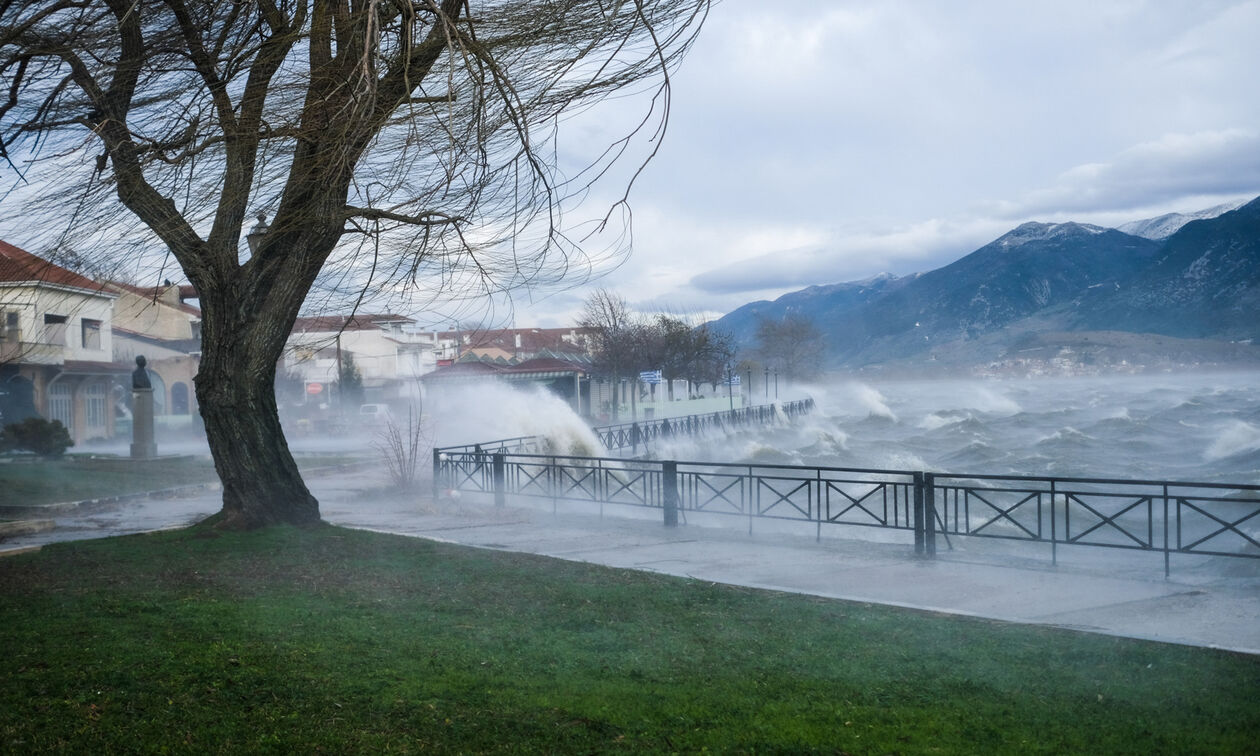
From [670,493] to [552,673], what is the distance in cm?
918

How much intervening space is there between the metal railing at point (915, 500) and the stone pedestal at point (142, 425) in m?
12.6

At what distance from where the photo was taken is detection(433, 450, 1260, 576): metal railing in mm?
10914

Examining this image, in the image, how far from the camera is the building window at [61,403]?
38250 mm

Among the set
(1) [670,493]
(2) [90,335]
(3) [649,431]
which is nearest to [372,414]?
(2) [90,335]

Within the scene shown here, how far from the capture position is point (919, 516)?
469 inches

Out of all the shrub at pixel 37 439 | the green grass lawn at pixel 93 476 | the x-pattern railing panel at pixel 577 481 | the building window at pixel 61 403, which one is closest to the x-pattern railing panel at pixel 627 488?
the x-pattern railing panel at pixel 577 481

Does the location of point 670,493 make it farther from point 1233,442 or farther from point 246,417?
point 1233,442

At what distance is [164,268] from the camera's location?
8.83 m

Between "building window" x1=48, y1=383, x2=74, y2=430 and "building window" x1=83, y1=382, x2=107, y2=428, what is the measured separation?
3.50ft

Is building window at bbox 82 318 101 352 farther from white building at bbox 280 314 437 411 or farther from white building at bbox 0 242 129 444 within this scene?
white building at bbox 280 314 437 411

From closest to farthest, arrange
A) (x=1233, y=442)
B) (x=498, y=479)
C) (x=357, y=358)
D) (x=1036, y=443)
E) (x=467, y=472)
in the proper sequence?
(x=498, y=479)
(x=467, y=472)
(x=1233, y=442)
(x=1036, y=443)
(x=357, y=358)

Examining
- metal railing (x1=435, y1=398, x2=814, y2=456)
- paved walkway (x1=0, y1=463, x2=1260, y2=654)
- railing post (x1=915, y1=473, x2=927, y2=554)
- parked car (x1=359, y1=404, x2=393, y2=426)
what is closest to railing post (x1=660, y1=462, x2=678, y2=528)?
paved walkway (x1=0, y1=463, x2=1260, y2=654)

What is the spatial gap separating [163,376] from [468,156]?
50.9m

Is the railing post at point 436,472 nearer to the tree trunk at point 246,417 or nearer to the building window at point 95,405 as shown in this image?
the tree trunk at point 246,417
